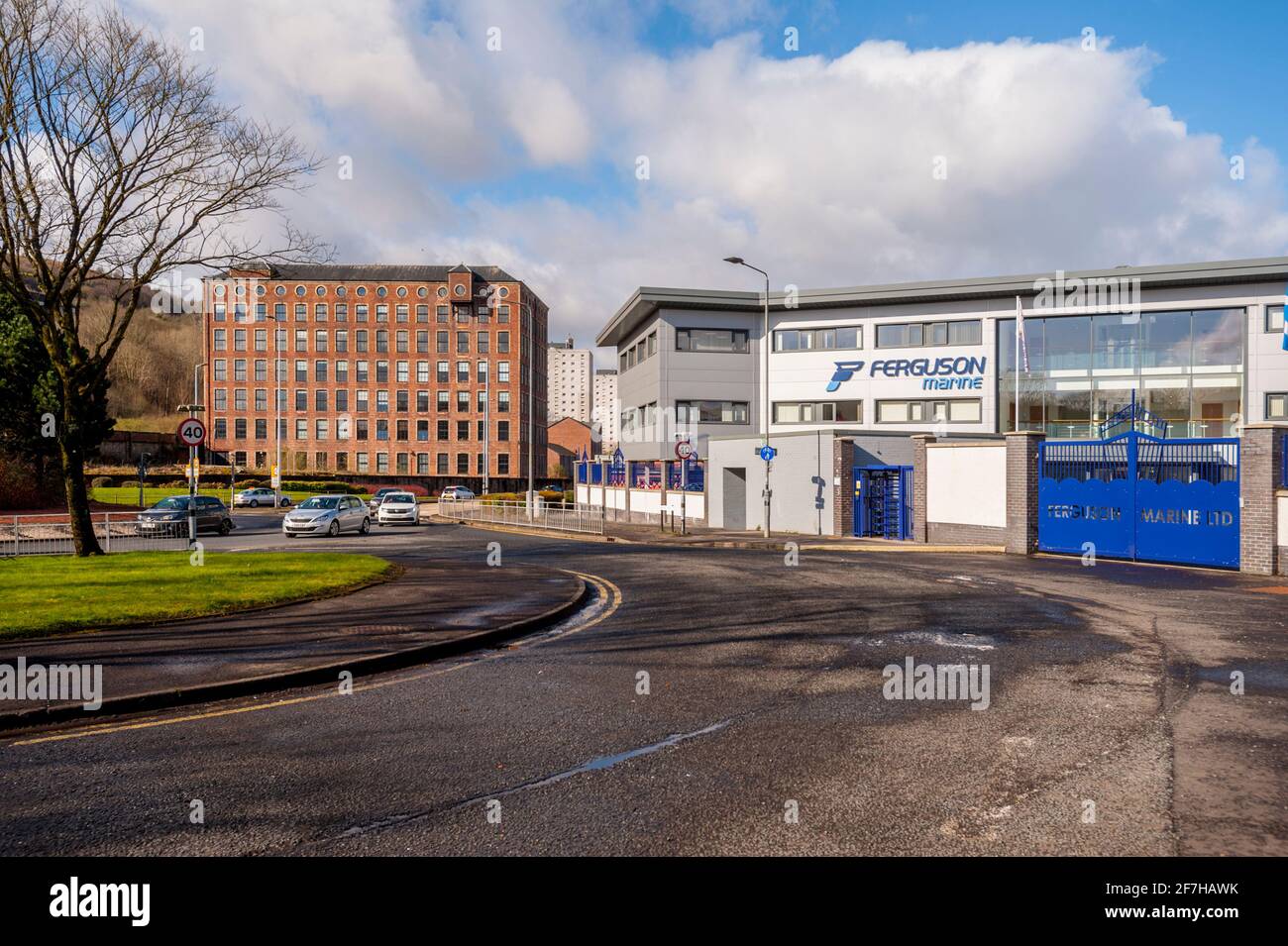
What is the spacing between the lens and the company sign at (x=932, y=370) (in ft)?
135

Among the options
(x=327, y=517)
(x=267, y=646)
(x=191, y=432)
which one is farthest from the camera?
(x=327, y=517)

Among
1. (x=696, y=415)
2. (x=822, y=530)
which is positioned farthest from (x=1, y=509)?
(x=822, y=530)

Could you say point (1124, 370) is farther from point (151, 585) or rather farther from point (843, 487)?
point (151, 585)

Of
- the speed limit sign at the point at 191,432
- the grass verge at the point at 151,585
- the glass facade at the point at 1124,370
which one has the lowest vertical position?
the grass verge at the point at 151,585

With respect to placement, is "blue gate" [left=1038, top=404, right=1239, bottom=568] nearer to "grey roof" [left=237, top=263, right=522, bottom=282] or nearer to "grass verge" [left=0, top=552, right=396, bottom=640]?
"grass verge" [left=0, top=552, right=396, bottom=640]

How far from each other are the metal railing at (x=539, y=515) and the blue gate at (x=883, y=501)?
10.2 metres

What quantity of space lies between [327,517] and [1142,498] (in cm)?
→ 2685

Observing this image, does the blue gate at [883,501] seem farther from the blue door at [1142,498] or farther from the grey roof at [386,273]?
the grey roof at [386,273]

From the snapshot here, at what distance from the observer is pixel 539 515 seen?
1457 inches

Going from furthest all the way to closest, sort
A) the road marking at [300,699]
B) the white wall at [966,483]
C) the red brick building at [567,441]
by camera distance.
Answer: the red brick building at [567,441]
the white wall at [966,483]
the road marking at [300,699]

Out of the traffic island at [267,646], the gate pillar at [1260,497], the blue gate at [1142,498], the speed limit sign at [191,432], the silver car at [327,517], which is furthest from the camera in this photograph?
the silver car at [327,517]

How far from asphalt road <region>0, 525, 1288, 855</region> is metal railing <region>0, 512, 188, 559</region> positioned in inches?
670

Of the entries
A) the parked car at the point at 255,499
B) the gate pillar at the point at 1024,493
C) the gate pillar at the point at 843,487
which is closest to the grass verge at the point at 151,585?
the gate pillar at the point at 1024,493

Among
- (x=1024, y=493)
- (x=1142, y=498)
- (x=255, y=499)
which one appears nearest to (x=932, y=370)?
(x=1024, y=493)
